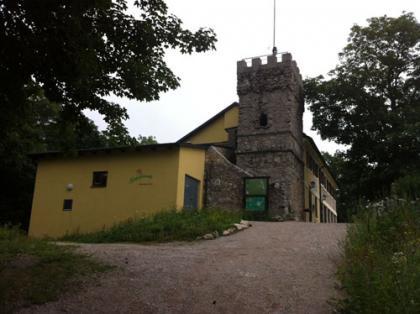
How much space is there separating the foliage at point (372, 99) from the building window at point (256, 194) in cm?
743

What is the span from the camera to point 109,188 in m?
20.0

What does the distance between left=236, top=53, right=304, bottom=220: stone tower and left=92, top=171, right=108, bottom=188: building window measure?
7731 millimetres

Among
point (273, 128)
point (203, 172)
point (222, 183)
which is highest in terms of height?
point (273, 128)

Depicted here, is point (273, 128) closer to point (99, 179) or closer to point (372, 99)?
point (372, 99)

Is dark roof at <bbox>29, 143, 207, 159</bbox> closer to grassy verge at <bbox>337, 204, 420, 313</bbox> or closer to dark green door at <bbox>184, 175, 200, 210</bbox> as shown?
dark green door at <bbox>184, 175, 200, 210</bbox>

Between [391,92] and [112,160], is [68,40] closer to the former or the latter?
[112,160]

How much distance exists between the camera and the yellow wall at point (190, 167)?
19.2 metres

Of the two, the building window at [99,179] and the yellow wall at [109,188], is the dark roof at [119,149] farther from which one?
the building window at [99,179]

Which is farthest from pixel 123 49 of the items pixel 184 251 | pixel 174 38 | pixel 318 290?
pixel 318 290

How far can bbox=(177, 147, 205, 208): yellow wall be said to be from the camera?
19188mm

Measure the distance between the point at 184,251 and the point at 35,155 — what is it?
14.8 metres

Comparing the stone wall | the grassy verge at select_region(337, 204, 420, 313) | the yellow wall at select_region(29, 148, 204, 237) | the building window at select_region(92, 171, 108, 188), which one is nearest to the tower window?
the stone wall

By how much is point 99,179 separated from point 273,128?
9.87 metres

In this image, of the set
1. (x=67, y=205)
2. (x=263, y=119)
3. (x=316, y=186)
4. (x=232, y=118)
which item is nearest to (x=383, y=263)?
(x=67, y=205)
